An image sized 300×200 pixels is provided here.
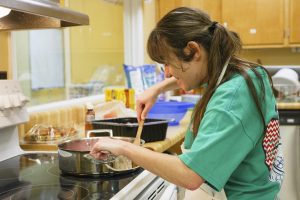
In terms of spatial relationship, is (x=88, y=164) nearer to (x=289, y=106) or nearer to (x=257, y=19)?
(x=289, y=106)

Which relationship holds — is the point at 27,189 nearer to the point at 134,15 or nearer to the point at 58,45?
the point at 58,45

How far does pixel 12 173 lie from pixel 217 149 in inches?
30.7

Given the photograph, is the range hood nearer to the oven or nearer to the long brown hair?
the oven

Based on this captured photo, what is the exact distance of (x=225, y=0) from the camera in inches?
138

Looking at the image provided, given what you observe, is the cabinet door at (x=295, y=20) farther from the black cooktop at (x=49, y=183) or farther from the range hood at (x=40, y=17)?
the black cooktop at (x=49, y=183)

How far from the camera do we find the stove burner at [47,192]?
40.8 inches

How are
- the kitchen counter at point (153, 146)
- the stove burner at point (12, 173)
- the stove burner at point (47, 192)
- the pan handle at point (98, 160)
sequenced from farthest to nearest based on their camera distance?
the kitchen counter at point (153, 146), the stove burner at point (12, 173), the pan handle at point (98, 160), the stove burner at point (47, 192)

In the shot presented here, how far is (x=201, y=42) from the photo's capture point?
936 millimetres

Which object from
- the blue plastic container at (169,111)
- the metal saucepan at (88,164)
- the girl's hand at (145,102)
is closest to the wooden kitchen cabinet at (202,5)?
the blue plastic container at (169,111)

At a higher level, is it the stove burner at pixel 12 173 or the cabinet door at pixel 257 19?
the cabinet door at pixel 257 19

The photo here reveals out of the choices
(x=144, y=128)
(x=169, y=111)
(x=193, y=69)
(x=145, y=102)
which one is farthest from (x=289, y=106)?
(x=193, y=69)

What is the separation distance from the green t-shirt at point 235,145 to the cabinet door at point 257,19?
2670mm

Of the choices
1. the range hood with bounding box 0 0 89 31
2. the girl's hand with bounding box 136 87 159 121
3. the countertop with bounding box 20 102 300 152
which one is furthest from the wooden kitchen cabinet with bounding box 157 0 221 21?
the girl's hand with bounding box 136 87 159 121

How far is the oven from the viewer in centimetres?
107
